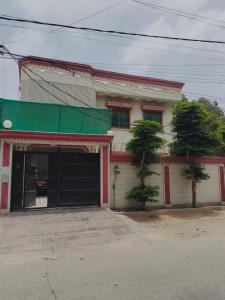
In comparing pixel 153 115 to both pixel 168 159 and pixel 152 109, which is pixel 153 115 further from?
pixel 168 159

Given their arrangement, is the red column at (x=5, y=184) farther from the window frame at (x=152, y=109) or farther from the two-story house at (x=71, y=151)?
the window frame at (x=152, y=109)

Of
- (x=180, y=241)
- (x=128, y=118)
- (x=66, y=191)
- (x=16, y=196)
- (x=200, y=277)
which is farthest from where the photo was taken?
(x=128, y=118)

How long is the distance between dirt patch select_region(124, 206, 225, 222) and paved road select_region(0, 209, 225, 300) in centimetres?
149

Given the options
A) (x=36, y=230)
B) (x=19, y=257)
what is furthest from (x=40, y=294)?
(x=36, y=230)

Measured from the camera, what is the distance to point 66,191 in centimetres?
978

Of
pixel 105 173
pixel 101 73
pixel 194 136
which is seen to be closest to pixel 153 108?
pixel 101 73

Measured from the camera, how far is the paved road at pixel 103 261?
11.6ft

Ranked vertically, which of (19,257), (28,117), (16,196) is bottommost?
(19,257)

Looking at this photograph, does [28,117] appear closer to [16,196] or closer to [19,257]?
[16,196]

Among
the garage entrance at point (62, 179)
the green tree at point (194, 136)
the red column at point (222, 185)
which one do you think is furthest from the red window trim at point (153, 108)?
the garage entrance at point (62, 179)

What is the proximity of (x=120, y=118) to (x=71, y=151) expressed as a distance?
525cm

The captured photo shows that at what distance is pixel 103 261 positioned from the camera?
488cm

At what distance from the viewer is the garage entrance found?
30.7ft

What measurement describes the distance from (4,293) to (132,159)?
8.16 meters
